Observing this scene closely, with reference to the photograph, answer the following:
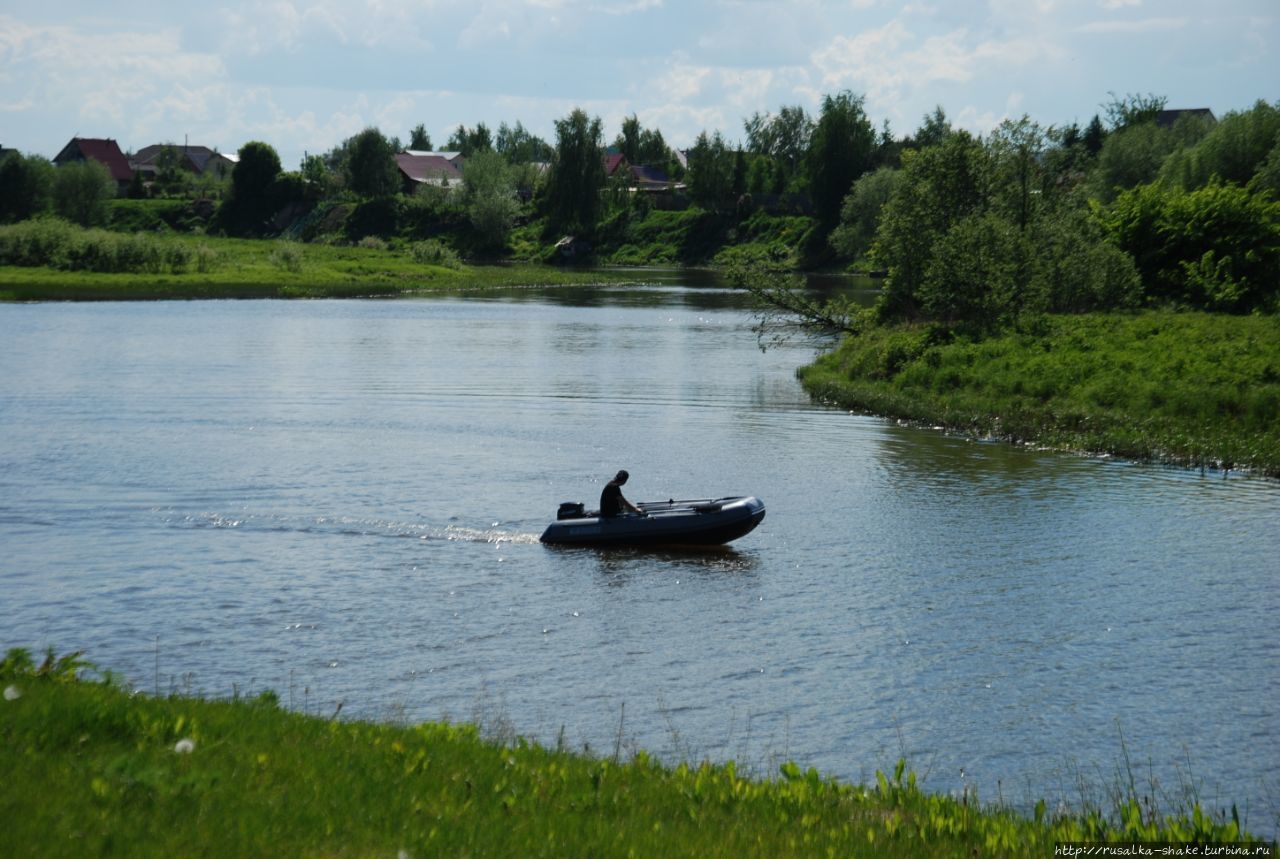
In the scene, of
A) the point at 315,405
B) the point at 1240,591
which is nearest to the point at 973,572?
the point at 1240,591

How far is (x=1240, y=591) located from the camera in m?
23.2

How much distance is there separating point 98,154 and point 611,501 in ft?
632

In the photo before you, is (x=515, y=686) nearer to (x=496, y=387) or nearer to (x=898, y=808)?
(x=898, y=808)

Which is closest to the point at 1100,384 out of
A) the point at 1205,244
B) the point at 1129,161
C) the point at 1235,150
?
the point at 1205,244

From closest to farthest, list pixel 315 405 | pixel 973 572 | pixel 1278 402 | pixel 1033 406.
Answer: pixel 973 572
pixel 1278 402
pixel 1033 406
pixel 315 405

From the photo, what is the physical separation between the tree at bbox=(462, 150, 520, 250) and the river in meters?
113

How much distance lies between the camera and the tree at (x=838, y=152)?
141750 millimetres

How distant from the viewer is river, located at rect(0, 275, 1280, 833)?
16.4 metres

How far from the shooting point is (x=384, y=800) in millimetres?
9203

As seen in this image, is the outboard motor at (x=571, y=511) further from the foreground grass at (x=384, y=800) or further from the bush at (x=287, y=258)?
the bush at (x=287, y=258)

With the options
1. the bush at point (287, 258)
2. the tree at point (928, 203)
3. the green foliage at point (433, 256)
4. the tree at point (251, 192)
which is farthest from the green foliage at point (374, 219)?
the tree at point (928, 203)

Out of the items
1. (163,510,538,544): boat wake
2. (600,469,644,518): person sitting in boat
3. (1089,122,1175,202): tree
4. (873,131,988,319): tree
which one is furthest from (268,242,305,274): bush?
(600,469,644,518): person sitting in boat

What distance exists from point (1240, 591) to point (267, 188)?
157281mm

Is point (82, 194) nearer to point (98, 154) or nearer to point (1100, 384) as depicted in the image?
point (98, 154)
